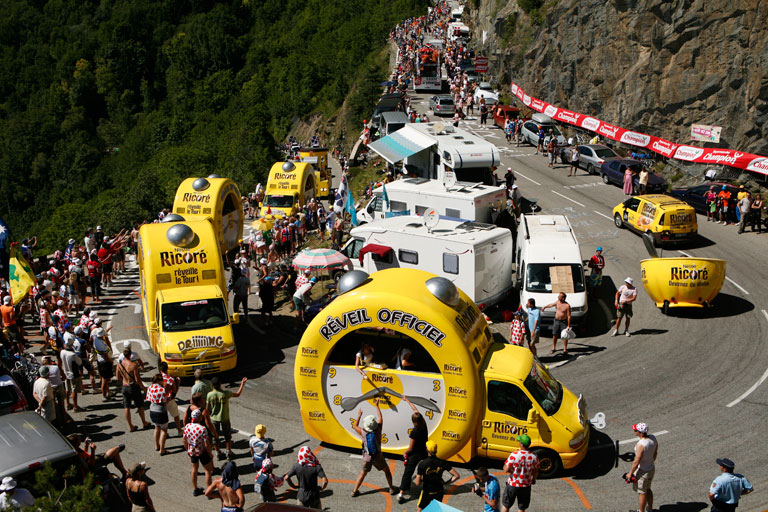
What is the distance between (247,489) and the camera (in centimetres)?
1273

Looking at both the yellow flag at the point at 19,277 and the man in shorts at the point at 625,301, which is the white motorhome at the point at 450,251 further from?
the yellow flag at the point at 19,277

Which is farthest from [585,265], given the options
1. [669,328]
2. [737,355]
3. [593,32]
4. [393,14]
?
[393,14]

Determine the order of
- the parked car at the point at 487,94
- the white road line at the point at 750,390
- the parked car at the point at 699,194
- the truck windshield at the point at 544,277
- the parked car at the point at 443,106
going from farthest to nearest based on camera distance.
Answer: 1. the parked car at the point at 487,94
2. the parked car at the point at 443,106
3. the parked car at the point at 699,194
4. the truck windshield at the point at 544,277
5. the white road line at the point at 750,390

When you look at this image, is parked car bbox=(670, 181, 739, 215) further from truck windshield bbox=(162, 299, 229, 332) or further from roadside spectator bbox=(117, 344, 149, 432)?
roadside spectator bbox=(117, 344, 149, 432)

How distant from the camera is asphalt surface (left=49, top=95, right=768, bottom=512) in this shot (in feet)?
40.6

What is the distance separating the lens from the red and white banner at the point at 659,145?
30.6 m

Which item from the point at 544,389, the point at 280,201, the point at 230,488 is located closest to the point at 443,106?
the point at 280,201

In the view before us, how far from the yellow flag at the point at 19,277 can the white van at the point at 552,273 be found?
44.7 ft

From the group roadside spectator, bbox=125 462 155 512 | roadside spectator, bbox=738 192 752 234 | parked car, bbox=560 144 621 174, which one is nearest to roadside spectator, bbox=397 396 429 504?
roadside spectator, bbox=125 462 155 512

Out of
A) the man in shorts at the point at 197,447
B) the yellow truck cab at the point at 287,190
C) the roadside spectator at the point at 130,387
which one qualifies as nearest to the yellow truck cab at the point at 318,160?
the yellow truck cab at the point at 287,190

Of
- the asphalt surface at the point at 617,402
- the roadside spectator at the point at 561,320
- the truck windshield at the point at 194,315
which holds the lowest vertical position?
the asphalt surface at the point at 617,402

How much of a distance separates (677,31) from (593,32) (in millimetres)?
7902

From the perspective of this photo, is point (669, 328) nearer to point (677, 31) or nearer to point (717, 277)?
point (717, 277)

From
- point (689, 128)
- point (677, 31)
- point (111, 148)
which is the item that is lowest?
point (111, 148)
